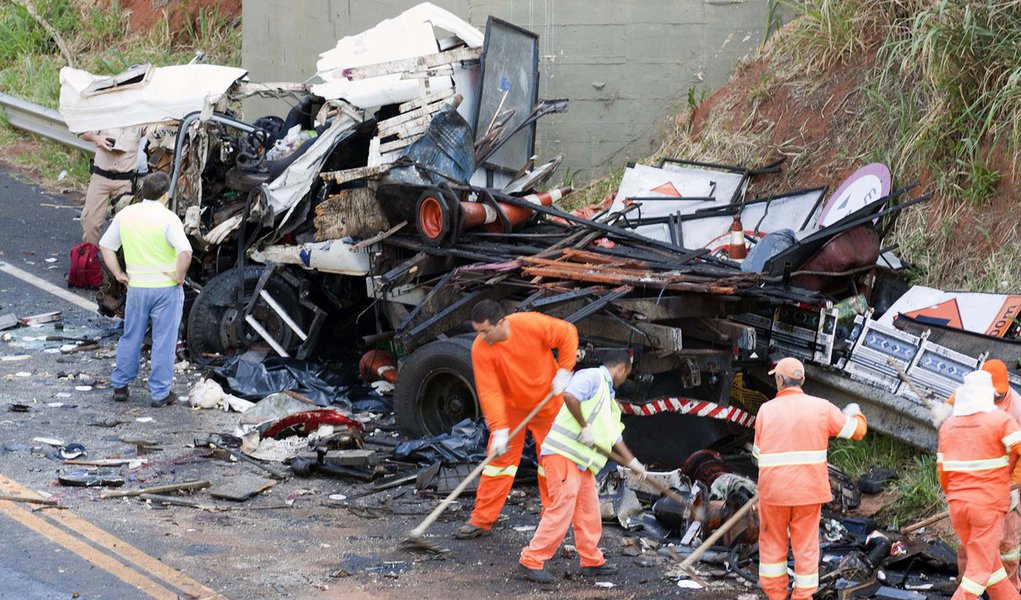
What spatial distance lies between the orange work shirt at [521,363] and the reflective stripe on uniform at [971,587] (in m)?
2.38

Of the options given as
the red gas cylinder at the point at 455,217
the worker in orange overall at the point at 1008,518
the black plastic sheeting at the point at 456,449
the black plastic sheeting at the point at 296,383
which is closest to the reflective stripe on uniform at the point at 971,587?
the worker in orange overall at the point at 1008,518

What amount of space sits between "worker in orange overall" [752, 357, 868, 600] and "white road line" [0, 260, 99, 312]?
7.54 m

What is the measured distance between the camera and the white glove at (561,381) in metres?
7.27

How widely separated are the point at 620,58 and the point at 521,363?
6.68m

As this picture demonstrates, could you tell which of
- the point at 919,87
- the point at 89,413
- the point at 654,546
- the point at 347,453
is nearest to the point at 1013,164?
the point at 919,87

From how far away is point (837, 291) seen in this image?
383 inches

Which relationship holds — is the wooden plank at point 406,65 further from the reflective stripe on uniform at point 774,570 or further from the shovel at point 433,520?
the reflective stripe on uniform at point 774,570

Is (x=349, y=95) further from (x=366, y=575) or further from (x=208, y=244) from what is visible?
(x=366, y=575)

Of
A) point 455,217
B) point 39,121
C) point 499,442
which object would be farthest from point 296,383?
point 39,121

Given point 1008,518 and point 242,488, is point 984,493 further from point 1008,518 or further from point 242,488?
point 242,488

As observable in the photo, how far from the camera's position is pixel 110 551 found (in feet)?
21.4

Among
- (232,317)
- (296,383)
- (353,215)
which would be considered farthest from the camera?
(232,317)

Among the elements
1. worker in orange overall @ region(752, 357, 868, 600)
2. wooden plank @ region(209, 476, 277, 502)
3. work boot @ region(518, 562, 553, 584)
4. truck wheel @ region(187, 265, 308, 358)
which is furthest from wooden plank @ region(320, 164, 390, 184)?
worker in orange overall @ region(752, 357, 868, 600)

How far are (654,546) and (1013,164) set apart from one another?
4781mm
